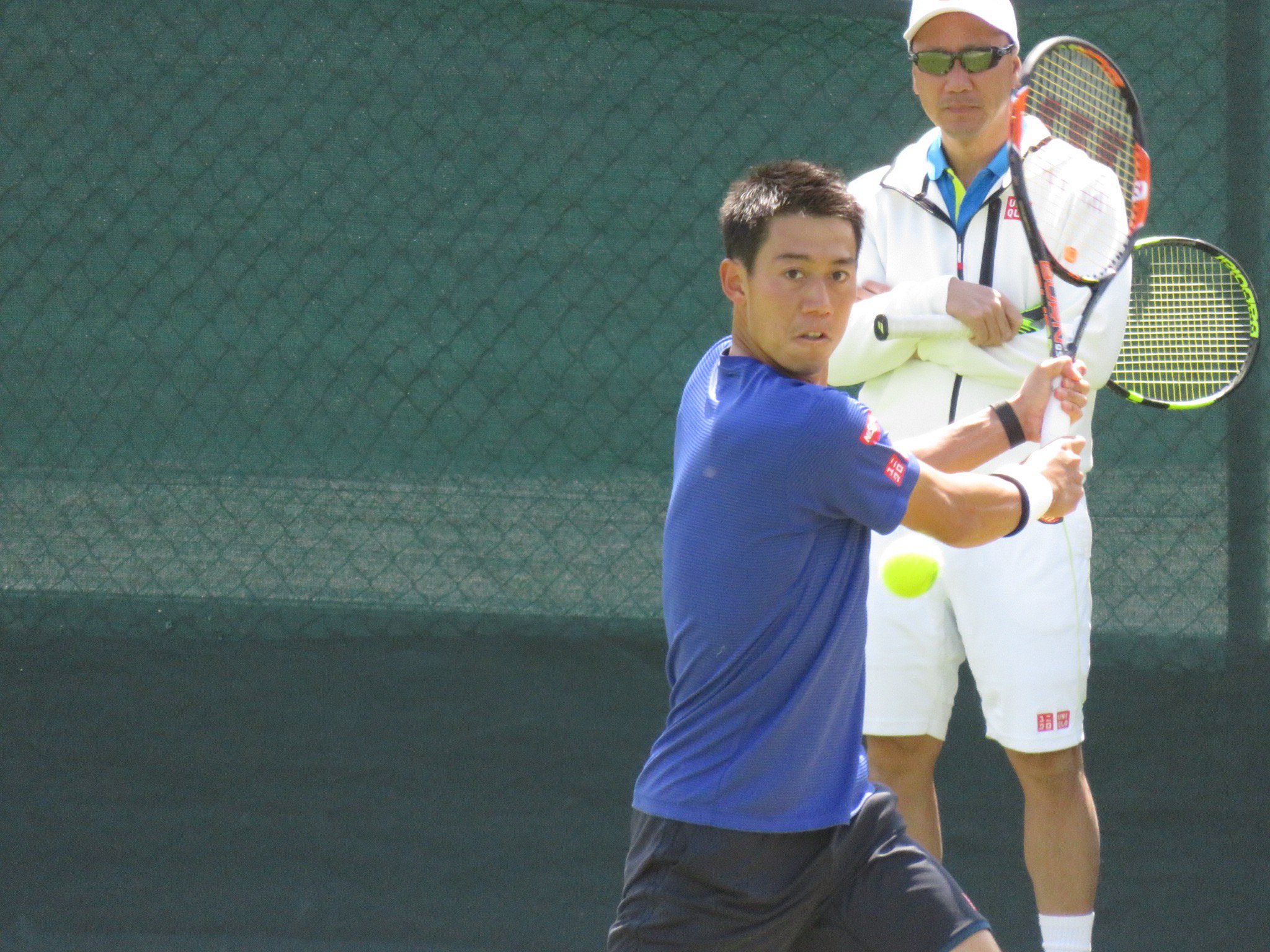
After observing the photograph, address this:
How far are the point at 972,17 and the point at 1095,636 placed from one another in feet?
4.59

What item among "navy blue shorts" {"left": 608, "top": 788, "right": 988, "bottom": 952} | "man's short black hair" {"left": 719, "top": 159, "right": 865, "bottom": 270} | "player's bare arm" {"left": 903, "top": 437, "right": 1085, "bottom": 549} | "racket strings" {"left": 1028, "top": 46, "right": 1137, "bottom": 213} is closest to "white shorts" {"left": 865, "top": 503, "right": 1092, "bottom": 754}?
"player's bare arm" {"left": 903, "top": 437, "right": 1085, "bottom": 549}

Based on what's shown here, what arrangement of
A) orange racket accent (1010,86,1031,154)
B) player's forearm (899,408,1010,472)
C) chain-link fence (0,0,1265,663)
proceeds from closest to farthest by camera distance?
player's forearm (899,408,1010,472), orange racket accent (1010,86,1031,154), chain-link fence (0,0,1265,663)

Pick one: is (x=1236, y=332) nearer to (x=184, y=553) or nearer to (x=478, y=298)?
(x=478, y=298)

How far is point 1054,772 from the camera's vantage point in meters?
2.78

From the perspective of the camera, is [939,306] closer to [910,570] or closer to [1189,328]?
[910,570]

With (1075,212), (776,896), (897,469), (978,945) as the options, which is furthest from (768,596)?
(1075,212)

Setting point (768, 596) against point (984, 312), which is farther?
point (984, 312)

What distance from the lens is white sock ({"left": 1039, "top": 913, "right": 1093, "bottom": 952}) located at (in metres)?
2.77

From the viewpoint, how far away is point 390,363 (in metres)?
3.50

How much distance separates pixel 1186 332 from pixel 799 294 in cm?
133

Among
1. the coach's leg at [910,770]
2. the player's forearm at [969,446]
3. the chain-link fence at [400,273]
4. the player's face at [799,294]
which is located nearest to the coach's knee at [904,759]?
the coach's leg at [910,770]

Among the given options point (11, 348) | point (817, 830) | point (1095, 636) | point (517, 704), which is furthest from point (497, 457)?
point (817, 830)

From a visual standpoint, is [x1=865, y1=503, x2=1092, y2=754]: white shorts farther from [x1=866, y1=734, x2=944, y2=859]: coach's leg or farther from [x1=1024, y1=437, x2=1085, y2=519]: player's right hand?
[x1=1024, y1=437, x2=1085, y2=519]: player's right hand

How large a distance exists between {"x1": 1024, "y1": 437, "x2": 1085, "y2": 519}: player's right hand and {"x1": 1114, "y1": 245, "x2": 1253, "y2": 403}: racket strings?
745mm
